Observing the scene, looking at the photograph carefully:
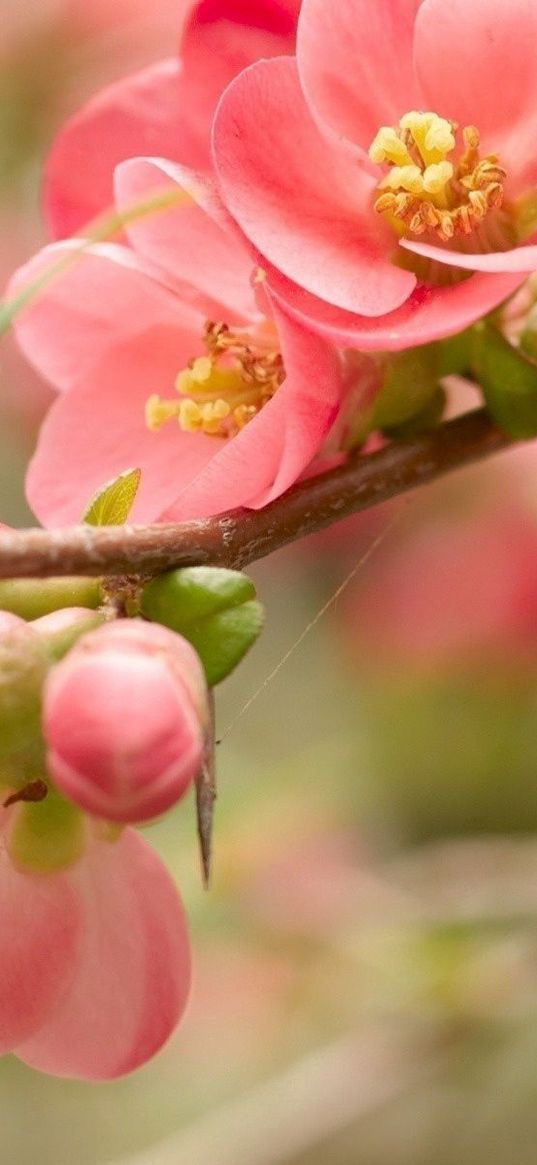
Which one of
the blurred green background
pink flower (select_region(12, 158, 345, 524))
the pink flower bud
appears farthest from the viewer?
the blurred green background

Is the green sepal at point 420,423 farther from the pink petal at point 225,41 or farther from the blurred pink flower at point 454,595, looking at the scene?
the blurred pink flower at point 454,595

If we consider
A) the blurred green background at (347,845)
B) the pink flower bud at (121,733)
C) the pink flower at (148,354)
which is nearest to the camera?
the pink flower bud at (121,733)

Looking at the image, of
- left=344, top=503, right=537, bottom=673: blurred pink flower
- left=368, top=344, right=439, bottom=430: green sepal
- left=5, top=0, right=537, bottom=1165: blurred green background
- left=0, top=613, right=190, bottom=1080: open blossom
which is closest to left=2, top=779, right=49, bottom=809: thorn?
left=0, top=613, right=190, bottom=1080: open blossom

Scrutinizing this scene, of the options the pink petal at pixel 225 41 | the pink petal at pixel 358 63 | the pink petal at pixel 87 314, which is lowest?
the pink petal at pixel 87 314

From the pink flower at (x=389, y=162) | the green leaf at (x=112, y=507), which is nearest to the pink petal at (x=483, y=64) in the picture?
the pink flower at (x=389, y=162)

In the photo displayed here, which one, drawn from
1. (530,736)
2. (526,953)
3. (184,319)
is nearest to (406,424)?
(184,319)

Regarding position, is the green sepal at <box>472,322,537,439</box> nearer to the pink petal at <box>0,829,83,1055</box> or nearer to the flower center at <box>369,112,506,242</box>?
the flower center at <box>369,112,506,242</box>

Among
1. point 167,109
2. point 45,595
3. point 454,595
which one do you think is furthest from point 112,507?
point 454,595

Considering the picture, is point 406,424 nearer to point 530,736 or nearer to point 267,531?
point 267,531
